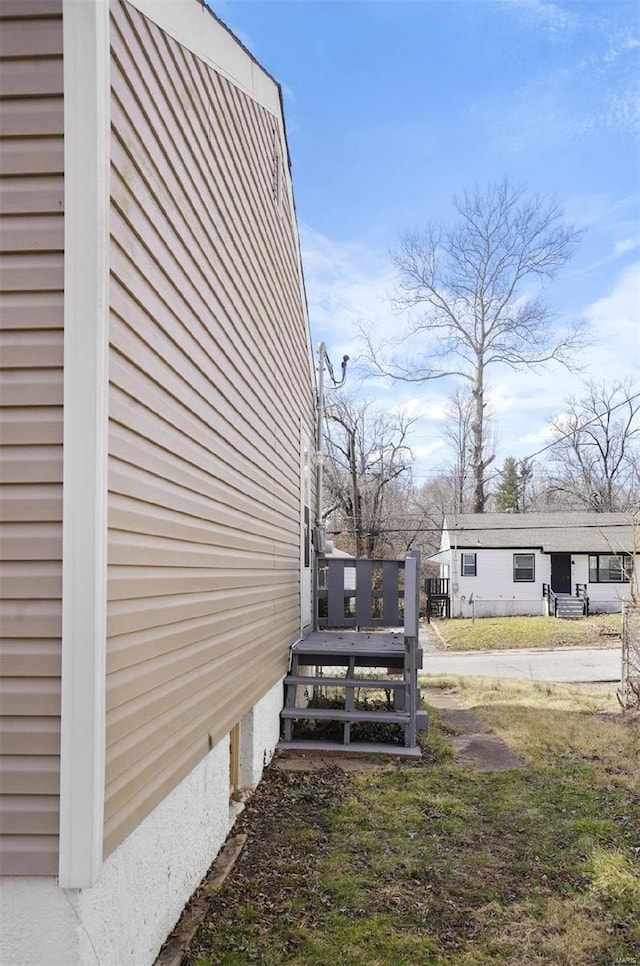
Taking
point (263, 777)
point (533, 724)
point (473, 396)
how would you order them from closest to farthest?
1. point (263, 777)
2. point (533, 724)
3. point (473, 396)

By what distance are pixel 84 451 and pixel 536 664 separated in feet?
48.5

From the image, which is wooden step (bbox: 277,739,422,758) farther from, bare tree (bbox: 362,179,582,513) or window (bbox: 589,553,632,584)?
bare tree (bbox: 362,179,582,513)

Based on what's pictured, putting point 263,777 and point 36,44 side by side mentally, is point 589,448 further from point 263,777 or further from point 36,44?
point 36,44

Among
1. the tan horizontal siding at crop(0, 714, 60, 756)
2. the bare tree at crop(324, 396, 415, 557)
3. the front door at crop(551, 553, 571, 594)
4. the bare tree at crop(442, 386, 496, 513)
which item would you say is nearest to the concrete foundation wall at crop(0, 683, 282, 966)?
the tan horizontal siding at crop(0, 714, 60, 756)

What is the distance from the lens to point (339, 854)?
13.6 feet

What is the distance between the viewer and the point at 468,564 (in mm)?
24922

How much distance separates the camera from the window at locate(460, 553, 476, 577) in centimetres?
2488

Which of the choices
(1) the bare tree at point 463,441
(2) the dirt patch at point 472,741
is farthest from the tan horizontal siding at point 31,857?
(1) the bare tree at point 463,441

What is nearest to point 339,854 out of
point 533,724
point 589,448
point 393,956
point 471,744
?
point 393,956

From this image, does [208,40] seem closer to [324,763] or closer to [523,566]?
[324,763]

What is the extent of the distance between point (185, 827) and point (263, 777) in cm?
231

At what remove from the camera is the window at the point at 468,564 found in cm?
2488

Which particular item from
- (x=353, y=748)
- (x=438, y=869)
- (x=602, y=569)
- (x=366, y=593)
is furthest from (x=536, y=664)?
(x=438, y=869)

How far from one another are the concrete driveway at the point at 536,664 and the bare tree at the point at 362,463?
8.72 meters
